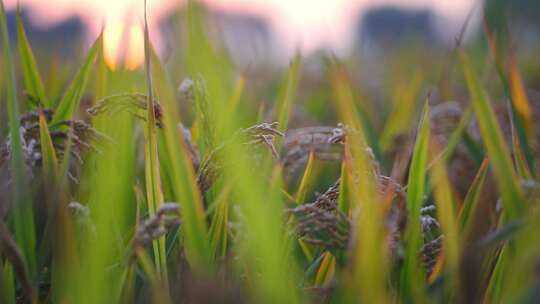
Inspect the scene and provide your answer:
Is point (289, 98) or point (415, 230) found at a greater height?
point (289, 98)

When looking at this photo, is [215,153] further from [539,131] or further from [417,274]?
[539,131]

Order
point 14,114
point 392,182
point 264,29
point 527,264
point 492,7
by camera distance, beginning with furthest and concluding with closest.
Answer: point 264,29 < point 492,7 < point 14,114 < point 392,182 < point 527,264

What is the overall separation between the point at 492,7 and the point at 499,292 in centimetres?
113

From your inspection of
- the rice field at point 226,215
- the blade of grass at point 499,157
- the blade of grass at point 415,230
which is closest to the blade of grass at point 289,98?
the rice field at point 226,215

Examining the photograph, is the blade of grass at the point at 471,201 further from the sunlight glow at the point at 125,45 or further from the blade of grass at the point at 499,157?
the sunlight glow at the point at 125,45

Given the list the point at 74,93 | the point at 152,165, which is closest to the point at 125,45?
the point at 74,93

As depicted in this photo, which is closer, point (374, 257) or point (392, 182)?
point (374, 257)

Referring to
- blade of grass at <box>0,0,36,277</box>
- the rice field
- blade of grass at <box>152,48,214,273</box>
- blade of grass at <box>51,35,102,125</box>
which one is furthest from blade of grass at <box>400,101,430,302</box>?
blade of grass at <box>51,35,102,125</box>

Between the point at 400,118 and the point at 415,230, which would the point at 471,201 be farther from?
the point at 400,118

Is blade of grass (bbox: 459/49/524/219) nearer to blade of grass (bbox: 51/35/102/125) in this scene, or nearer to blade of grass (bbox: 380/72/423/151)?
blade of grass (bbox: 51/35/102/125)

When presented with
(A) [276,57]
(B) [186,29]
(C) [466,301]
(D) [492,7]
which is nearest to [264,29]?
(A) [276,57]

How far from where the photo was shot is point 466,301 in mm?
600

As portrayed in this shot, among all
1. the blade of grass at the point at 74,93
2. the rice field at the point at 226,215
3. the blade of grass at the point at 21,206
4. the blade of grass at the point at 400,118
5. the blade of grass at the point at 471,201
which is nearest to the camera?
the rice field at the point at 226,215

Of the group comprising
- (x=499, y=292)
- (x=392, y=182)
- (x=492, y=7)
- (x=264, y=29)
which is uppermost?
(x=264, y=29)
